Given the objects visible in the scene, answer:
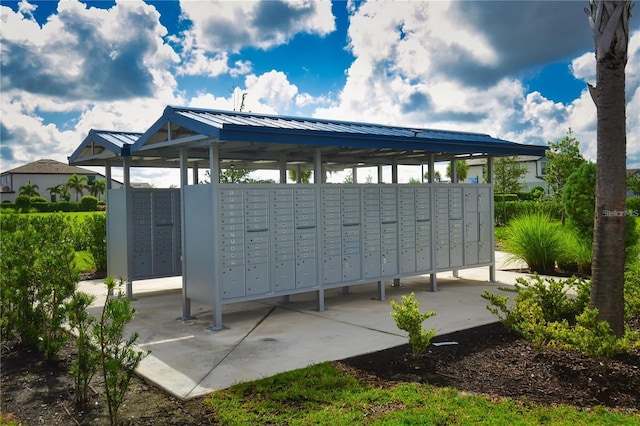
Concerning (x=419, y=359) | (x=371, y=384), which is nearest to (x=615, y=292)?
(x=419, y=359)

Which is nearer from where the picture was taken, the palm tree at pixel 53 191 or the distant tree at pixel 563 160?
the distant tree at pixel 563 160

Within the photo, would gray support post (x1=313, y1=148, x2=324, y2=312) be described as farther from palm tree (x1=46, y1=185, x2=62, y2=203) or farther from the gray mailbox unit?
palm tree (x1=46, y1=185, x2=62, y2=203)

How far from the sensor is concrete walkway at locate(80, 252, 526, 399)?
5.28 m

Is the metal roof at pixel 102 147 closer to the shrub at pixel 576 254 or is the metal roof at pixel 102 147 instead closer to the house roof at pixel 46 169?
the shrub at pixel 576 254

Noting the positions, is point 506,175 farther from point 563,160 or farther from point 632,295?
point 632,295

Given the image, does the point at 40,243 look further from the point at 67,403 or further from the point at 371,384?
the point at 371,384

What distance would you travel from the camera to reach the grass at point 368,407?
13.0 feet

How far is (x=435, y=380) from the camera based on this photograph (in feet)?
16.0

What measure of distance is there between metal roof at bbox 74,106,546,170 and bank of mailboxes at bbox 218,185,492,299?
776 mm

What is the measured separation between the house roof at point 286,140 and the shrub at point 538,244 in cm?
202

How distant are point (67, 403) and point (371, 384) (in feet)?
8.53

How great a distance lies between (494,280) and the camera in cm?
1051

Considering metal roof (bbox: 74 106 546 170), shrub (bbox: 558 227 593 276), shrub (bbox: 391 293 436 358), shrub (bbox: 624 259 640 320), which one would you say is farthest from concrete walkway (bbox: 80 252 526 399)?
metal roof (bbox: 74 106 546 170)

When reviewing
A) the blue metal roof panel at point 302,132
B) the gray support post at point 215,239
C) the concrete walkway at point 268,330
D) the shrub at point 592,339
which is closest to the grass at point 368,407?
the concrete walkway at point 268,330
